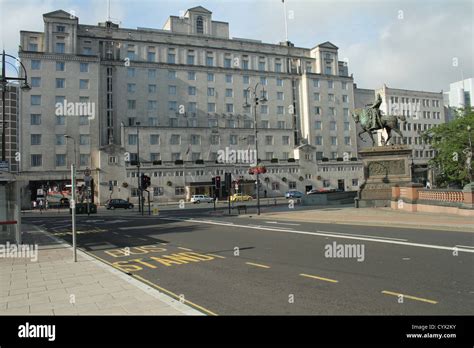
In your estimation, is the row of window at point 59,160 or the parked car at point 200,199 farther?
the row of window at point 59,160

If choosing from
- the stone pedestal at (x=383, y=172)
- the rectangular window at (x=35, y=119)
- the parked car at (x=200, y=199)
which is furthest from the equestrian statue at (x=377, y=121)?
the rectangular window at (x=35, y=119)

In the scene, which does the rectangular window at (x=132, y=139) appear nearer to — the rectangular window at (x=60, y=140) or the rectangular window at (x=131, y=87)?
the rectangular window at (x=131, y=87)

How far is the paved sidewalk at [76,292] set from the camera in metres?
6.56

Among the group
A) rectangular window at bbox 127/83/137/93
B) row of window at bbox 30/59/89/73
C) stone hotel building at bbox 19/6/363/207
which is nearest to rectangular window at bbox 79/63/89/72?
row of window at bbox 30/59/89/73

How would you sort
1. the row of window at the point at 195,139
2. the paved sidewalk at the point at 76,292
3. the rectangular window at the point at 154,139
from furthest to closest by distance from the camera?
the rectangular window at the point at 154,139
the row of window at the point at 195,139
the paved sidewalk at the point at 76,292

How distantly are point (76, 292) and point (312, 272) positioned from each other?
5240 millimetres

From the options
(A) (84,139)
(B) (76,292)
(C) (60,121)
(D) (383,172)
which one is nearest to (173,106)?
(A) (84,139)

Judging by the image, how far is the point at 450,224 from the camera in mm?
17250

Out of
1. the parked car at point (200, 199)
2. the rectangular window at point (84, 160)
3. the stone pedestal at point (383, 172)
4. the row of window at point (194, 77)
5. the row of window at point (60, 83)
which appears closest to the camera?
the stone pedestal at point (383, 172)

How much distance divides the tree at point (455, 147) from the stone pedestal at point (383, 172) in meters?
24.8

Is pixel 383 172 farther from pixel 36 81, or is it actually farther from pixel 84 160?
pixel 36 81
